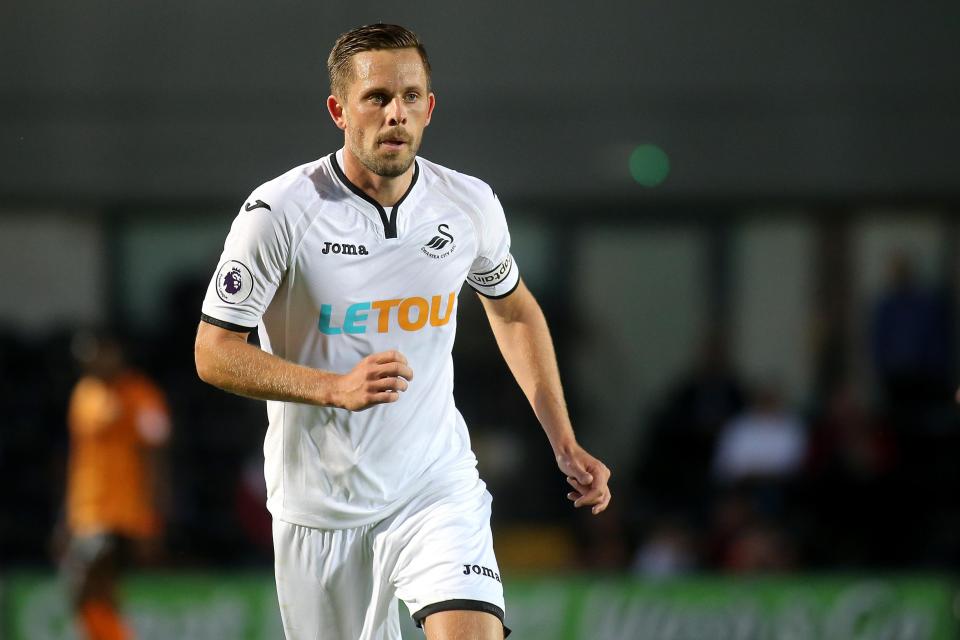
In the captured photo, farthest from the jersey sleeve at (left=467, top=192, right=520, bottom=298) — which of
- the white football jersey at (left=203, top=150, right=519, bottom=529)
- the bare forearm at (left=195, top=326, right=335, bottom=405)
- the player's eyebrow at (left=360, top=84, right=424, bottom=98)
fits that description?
the bare forearm at (left=195, top=326, right=335, bottom=405)

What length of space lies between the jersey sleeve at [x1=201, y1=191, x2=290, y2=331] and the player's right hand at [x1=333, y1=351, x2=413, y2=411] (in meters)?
0.45

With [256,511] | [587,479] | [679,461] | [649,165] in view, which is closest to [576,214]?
[649,165]

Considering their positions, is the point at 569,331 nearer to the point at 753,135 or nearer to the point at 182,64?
the point at 753,135

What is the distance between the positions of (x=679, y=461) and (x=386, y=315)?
6.87m

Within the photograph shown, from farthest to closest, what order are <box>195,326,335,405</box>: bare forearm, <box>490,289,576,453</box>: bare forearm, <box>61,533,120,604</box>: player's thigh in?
→ <box>61,533,120,604</box>: player's thigh → <box>490,289,576,453</box>: bare forearm → <box>195,326,335,405</box>: bare forearm

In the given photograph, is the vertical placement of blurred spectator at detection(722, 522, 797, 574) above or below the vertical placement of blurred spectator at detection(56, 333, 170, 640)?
below

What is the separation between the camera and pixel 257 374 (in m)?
3.14

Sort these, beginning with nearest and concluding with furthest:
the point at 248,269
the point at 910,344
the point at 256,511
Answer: the point at 248,269 → the point at 256,511 → the point at 910,344

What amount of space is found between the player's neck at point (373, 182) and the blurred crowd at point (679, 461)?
573cm

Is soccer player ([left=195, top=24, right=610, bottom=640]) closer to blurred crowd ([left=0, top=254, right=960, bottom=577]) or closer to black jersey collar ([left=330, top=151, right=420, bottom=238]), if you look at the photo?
black jersey collar ([left=330, top=151, right=420, bottom=238])

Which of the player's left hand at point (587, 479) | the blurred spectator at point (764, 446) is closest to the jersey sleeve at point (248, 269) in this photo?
the player's left hand at point (587, 479)

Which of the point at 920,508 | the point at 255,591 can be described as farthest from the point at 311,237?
the point at 920,508

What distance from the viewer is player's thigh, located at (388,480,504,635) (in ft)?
11.1

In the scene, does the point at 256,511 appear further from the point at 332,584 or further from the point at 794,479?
the point at 332,584
